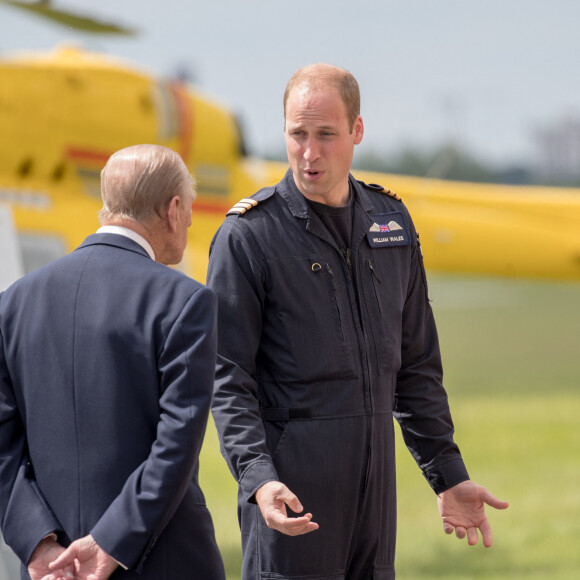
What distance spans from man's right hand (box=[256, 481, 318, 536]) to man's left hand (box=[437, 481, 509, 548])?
1.62 feet

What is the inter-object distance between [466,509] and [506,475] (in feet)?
14.3

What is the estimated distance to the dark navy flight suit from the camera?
1803 millimetres

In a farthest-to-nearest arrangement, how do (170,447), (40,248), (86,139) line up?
(86,139) → (40,248) → (170,447)

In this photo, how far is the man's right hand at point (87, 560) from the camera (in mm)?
1498

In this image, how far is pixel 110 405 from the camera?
152 cm

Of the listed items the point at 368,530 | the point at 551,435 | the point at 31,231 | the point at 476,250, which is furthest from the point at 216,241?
the point at 476,250

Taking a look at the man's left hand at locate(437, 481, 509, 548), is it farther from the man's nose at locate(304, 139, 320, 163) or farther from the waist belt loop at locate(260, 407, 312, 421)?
the man's nose at locate(304, 139, 320, 163)

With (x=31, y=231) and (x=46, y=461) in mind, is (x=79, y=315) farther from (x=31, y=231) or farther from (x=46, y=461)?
(x=31, y=231)

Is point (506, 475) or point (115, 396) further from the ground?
point (115, 396)

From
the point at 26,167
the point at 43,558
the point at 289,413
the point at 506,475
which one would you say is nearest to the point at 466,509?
the point at 289,413

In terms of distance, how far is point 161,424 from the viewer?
1500 millimetres

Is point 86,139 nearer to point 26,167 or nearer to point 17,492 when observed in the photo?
point 26,167

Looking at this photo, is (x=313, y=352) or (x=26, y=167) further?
(x=26, y=167)

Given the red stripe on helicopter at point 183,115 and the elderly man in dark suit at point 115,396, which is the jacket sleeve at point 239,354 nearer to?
the elderly man in dark suit at point 115,396
